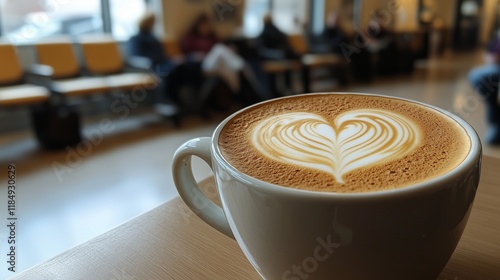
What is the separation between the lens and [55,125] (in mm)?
3234

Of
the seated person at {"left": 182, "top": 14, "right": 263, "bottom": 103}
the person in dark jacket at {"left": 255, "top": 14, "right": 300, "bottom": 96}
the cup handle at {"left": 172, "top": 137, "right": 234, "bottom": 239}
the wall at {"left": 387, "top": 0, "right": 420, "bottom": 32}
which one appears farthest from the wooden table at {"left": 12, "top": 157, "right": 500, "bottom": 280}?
the wall at {"left": 387, "top": 0, "right": 420, "bottom": 32}

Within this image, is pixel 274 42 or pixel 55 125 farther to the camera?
pixel 274 42

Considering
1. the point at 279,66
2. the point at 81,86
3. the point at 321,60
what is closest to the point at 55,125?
the point at 81,86

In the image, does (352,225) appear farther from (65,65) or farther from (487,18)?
(487,18)

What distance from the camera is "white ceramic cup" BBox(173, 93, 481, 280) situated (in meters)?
0.36

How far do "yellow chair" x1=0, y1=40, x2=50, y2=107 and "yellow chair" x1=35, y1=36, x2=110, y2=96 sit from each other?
24 cm

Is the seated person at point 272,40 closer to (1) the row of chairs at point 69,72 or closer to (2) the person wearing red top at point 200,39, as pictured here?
(2) the person wearing red top at point 200,39

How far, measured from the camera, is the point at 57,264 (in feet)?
1.82

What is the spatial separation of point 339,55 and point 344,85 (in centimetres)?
45

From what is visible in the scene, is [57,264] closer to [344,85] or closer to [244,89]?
[244,89]

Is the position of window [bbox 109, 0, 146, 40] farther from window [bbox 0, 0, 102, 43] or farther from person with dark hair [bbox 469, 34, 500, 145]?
person with dark hair [bbox 469, 34, 500, 145]

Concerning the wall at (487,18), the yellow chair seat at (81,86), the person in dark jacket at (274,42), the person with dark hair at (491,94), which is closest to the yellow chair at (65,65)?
the yellow chair seat at (81,86)

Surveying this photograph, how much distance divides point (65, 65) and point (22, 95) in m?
0.90

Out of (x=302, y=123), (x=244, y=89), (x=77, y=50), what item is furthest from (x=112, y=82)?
(x=302, y=123)
